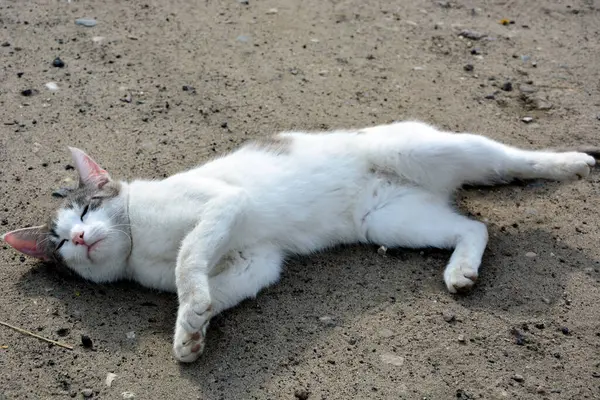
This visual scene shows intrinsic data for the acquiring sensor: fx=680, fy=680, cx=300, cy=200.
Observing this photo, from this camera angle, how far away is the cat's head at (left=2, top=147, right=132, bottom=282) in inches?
159

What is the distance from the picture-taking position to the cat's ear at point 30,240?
13.5 feet

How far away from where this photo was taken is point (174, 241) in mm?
4059

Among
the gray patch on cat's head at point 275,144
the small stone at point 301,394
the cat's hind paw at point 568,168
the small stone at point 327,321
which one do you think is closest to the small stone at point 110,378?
the small stone at point 301,394

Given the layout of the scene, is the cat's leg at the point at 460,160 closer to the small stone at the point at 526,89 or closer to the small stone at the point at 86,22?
the small stone at the point at 526,89

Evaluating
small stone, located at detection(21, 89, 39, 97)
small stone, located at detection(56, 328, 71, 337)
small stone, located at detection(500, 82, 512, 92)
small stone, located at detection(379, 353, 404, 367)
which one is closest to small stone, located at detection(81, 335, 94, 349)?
small stone, located at detection(56, 328, 71, 337)

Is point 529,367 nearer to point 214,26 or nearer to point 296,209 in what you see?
point 296,209

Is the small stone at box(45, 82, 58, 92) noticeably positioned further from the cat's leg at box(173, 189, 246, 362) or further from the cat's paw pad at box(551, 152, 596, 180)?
the cat's paw pad at box(551, 152, 596, 180)

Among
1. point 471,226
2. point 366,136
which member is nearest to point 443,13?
point 366,136

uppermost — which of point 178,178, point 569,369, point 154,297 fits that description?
point 178,178

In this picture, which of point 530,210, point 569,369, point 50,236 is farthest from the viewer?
point 530,210

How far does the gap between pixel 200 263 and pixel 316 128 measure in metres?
2.10

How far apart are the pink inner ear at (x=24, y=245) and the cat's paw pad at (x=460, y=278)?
96.4 inches

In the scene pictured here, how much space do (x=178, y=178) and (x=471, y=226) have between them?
187cm

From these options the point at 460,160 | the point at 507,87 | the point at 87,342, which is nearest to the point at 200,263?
the point at 87,342
